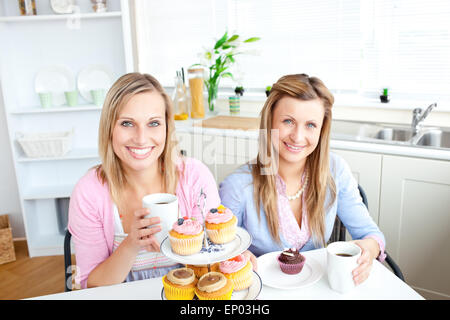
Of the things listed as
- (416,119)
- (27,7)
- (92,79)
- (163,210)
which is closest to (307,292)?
(163,210)

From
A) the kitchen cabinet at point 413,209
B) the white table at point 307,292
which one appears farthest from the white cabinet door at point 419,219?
Result: the white table at point 307,292

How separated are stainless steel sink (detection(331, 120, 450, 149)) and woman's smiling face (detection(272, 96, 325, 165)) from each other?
33.8 inches

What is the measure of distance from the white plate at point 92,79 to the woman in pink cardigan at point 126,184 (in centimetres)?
156

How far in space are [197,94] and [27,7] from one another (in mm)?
1211

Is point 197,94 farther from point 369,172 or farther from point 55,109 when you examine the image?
point 369,172

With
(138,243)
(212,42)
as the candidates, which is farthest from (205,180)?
(212,42)

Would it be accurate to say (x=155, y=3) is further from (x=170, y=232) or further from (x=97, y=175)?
(x=170, y=232)

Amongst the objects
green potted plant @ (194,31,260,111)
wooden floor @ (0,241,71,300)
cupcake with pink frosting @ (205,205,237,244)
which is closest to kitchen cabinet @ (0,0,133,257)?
wooden floor @ (0,241,71,300)

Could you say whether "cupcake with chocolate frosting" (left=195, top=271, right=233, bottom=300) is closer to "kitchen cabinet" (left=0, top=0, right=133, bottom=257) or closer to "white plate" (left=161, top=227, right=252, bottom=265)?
"white plate" (left=161, top=227, right=252, bottom=265)

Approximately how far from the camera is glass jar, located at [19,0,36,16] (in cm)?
260

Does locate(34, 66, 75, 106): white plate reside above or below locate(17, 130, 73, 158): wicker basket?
above

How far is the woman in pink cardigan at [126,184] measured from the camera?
1.25 metres

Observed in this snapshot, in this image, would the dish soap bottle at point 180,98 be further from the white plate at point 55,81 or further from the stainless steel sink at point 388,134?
the stainless steel sink at point 388,134
